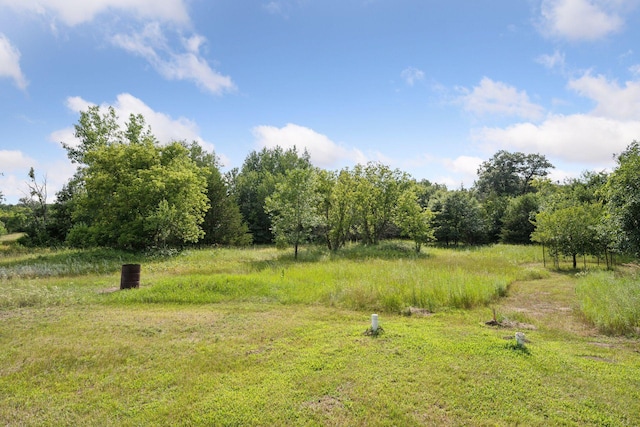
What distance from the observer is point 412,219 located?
26.4 metres

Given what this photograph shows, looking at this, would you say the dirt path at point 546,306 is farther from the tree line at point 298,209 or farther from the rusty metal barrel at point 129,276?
the rusty metal barrel at point 129,276

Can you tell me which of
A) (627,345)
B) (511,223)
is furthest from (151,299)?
(511,223)

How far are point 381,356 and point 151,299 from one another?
7592mm

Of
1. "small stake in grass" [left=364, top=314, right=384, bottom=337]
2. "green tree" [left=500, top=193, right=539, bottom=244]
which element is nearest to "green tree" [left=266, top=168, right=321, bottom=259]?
"small stake in grass" [left=364, top=314, right=384, bottom=337]

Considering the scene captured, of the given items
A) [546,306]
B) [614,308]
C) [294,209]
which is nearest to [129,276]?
[294,209]

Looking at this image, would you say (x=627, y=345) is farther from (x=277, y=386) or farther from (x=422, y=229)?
(x=422, y=229)

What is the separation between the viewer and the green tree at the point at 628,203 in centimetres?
1300

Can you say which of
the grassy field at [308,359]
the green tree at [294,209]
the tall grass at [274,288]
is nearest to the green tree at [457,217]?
the green tree at [294,209]

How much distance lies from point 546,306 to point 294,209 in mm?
15102

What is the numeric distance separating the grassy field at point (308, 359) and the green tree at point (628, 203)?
6.30 m

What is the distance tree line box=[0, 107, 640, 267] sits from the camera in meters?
17.9

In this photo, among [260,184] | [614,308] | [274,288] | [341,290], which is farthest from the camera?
[260,184]

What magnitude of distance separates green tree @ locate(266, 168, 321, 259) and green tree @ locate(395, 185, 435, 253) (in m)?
8.62

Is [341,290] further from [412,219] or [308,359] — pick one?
[412,219]
